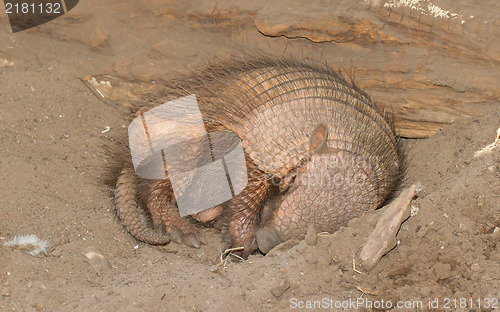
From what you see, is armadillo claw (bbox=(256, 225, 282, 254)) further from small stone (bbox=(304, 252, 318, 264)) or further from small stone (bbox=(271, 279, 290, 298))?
small stone (bbox=(271, 279, 290, 298))

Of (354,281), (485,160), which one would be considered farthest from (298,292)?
(485,160)

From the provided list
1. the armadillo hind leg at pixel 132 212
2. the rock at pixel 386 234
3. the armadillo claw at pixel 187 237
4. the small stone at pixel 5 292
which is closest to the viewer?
the rock at pixel 386 234

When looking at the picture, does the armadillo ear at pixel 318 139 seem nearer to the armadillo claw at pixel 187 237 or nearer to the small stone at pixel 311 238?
the small stone at pixel 311 238

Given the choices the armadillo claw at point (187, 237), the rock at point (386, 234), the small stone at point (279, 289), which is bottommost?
the armadillo claw at point (187, 237)

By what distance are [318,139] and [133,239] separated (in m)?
1.58

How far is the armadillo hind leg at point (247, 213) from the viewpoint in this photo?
11.5 ft

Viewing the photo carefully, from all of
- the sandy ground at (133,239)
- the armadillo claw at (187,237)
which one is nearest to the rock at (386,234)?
the sandy ground at (133,239)

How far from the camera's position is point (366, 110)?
3.61 meters

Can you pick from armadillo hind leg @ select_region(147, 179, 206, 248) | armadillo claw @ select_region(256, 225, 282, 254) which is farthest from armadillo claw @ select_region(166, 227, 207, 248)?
armadillo claw @ select_region(256, 225, 282, 254)

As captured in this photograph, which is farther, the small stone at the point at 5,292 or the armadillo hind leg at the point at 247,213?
the armadillo hind leg at the point at 247,213

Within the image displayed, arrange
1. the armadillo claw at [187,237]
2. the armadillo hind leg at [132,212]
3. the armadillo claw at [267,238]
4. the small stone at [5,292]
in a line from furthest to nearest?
1. the armadillo claw at [187,237]
2. the armadillo hind leg at [132,212]
3. the armadillo claw at [267,238]
4. the small stone at [5,292]

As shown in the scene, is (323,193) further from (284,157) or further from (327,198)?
(284,157)

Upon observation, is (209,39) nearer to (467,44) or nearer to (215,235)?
(215,235)

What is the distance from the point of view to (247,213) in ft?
12.0
